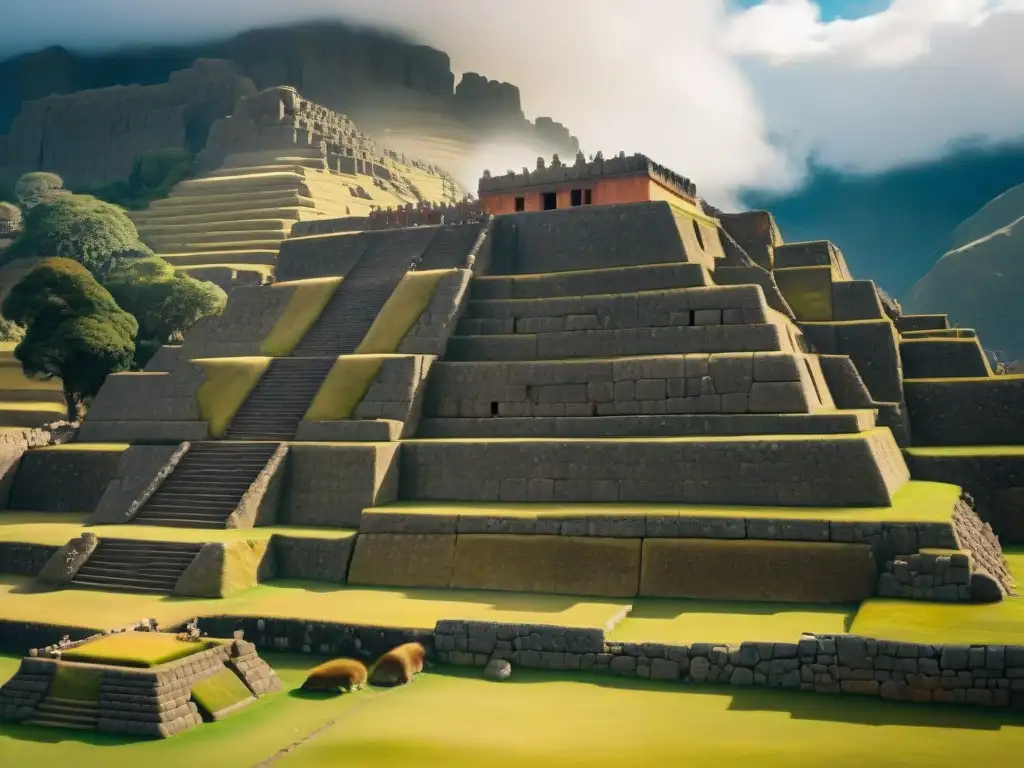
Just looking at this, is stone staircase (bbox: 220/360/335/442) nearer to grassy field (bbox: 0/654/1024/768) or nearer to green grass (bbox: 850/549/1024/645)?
grassy field (bbox: 0/654/1024/768)

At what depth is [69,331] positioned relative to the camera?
3566 centimetres

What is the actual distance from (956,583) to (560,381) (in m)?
10.8

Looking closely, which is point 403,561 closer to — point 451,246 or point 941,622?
point 941,622

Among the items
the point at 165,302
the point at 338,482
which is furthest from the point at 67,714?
the point at 165,302

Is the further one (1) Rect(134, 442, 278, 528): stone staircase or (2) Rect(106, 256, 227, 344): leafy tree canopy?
(2) Rect(106, 256, 227, 344): leafy tree canopy

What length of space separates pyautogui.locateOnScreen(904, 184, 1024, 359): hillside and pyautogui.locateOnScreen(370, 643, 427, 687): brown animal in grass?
9655 centimetres

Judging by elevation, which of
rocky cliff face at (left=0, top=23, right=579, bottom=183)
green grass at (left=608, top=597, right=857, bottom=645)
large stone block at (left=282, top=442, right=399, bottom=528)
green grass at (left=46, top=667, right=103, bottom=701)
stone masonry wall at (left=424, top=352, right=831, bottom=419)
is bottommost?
green grass at (left=46, top=667, right=103, bottom=701)

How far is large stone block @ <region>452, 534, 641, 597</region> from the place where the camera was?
61.3 feet

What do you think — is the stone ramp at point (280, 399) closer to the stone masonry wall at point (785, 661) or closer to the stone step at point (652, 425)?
the stone step at point (652, 425)

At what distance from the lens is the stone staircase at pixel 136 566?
20438 mm

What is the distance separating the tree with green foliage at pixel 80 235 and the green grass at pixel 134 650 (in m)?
48.6

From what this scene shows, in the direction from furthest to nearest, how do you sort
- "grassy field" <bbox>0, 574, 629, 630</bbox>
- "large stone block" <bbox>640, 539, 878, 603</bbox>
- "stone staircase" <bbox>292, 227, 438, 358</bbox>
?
"stone staircase" <bbox>292, 227, 438, 358</bbox> < "large stone block" <bbox>640, 539, 878, 603</bbox> < "grassy field" <bbox>0, 574, 629, 630</bbox>

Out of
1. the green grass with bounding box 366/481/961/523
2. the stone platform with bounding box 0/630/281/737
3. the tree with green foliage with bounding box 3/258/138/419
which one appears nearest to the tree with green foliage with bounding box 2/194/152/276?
the tree with green foliage with bounding box 3/258/138/419

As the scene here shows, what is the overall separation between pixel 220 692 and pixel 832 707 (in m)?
8.72
